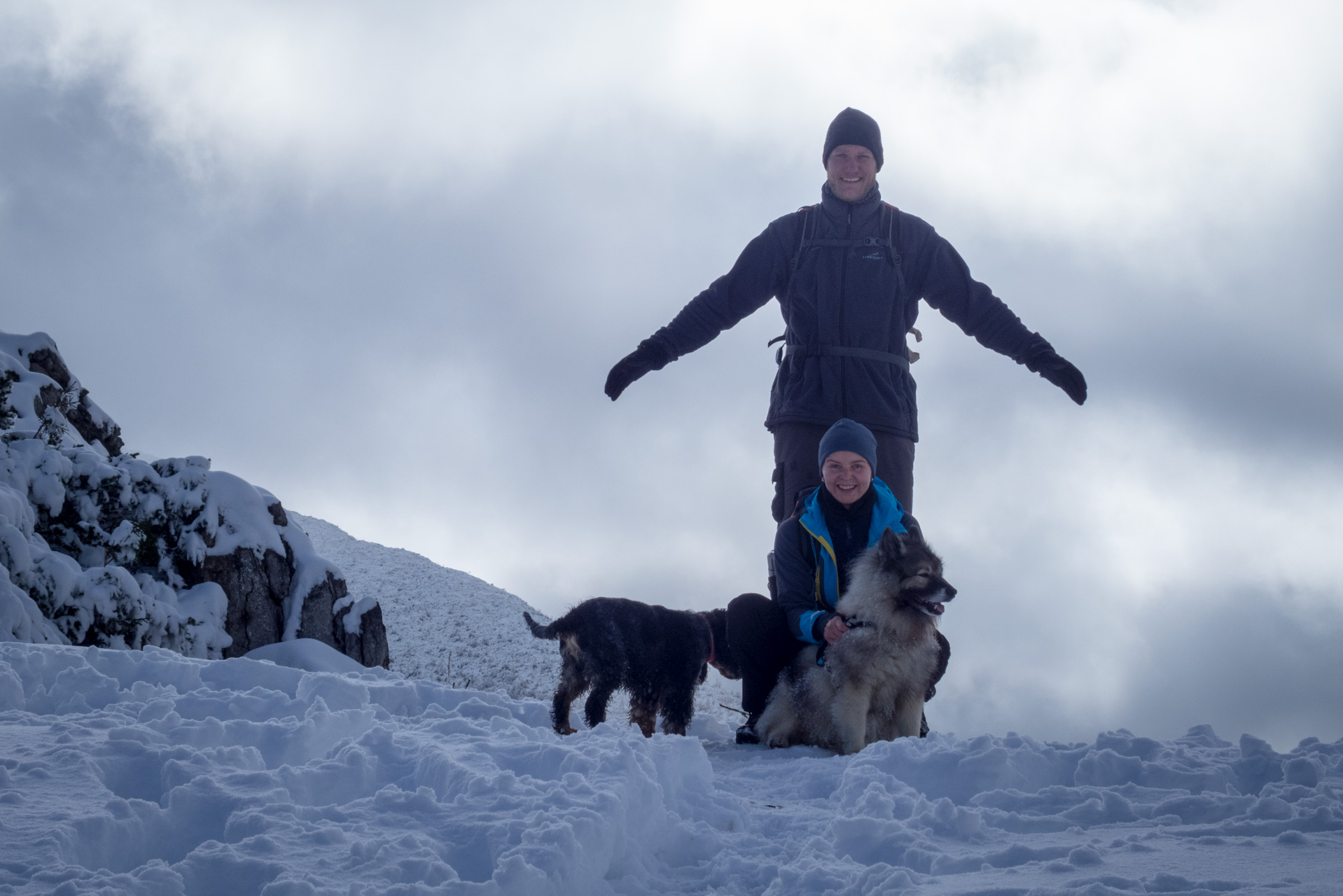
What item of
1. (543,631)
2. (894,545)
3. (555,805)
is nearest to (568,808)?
(555,805)

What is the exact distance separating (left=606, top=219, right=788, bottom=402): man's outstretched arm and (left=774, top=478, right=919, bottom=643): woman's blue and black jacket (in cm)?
157

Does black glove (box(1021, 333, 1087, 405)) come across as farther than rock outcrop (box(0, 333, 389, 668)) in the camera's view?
No

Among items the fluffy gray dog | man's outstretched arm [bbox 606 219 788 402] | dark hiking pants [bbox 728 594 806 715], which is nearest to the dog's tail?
dark hiking pants [bbox 728 594 806 715]

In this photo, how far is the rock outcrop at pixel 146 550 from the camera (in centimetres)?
684

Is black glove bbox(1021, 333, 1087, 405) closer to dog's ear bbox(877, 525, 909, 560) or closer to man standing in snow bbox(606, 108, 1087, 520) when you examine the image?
man standing in snow bbox(606, 108, 1087, 520)

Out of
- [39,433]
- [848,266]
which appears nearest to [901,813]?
[848,266]

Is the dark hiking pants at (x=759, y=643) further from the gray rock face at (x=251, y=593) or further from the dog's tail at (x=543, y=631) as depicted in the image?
the gray rock face at (x=251, y=593)

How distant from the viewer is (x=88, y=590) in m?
6.88

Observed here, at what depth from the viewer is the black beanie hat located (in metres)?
6.21

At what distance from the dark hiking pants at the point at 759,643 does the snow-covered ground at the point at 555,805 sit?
1.33 meters

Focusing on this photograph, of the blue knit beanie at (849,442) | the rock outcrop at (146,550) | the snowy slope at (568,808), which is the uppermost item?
the blue knit beanie at (849,442)

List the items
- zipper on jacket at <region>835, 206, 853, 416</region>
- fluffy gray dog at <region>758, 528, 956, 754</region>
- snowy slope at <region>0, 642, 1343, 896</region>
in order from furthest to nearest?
zipper on jacket at <region>835, 206, 853, 416</region> → fluffy gray dog at <region>758, 528, 956, 754</region> → snowy slope at <region>0, 642, 1343, 896</region>

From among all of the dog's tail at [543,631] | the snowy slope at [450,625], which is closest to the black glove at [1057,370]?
the dog's tail at [543,631]

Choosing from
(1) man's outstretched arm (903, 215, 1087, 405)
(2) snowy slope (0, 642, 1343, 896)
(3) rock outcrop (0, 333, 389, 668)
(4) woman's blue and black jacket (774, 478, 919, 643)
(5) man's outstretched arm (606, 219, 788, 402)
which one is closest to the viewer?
(2) snowy slope (0, 642, 1343, 896)
